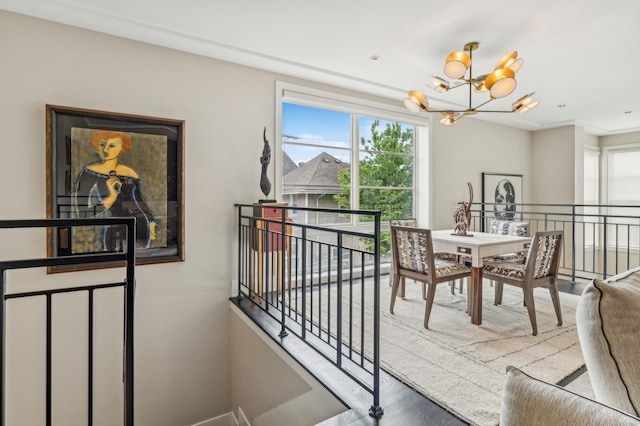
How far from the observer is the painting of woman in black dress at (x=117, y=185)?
2.62m

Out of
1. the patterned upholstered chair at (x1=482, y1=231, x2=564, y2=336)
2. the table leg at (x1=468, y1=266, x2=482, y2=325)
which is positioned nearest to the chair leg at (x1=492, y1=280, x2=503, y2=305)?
the patterned upholstered chair at (x1=482, y1=231, x2=564, y2=336)

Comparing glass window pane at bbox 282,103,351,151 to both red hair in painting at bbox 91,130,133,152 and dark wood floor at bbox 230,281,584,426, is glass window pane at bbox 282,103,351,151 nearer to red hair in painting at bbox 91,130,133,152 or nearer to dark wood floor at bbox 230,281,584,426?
red hair in painting at bbox 91,130,133,152

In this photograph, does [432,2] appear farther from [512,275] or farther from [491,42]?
[512,275]

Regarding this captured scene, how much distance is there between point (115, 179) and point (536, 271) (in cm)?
346

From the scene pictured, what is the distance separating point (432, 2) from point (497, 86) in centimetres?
74

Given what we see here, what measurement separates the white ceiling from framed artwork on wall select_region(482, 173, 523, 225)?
1.92 meters

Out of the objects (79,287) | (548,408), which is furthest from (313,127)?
(548,408)

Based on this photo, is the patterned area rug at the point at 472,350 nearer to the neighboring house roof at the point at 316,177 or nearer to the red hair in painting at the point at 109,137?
the neighboring house roof at the point at 316,177

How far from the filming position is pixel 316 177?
159 inches

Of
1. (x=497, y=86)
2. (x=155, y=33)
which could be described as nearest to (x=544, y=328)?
(x=497, y=86)

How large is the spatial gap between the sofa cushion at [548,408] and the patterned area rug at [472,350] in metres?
1.19

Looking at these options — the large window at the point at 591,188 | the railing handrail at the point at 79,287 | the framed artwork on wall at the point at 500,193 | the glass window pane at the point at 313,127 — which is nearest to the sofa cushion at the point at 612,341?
the railing handrail at the point at 79,287

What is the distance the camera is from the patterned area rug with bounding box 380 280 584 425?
6.07ft

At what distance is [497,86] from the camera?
242 centimetres
